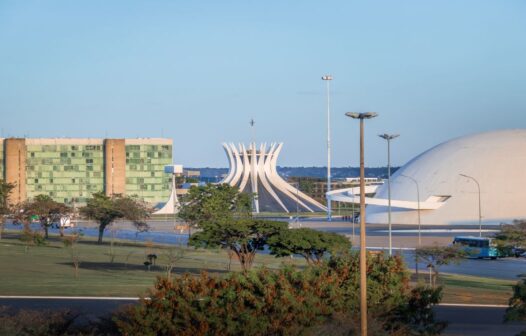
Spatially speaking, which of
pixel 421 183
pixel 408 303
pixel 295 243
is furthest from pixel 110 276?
pixel 421 183

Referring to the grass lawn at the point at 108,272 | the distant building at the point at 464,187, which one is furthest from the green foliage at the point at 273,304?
the distant building at the point at 464,187

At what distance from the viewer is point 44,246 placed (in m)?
61.6

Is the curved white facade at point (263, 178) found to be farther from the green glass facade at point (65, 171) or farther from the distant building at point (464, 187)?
the distant building at point (464, 187)

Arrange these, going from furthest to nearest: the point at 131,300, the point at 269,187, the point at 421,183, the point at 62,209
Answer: the point at 269,187 < the point at 421,183 < the point at 62,209 < the point at 131,300

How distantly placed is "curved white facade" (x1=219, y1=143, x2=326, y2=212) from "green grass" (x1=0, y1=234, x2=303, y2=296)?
215ft

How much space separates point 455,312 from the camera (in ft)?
97.2

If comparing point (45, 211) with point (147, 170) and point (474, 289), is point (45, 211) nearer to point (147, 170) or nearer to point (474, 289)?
point (474, 289)

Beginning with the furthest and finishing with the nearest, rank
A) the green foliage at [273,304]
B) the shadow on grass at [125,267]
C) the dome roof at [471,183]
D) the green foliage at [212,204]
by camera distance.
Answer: the dome roof at [471,183] → the green foliage at [212,204] → the shadow on grass at [125,267] → the green foliage at [273,304]

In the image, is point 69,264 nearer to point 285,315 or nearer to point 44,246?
point 44,246

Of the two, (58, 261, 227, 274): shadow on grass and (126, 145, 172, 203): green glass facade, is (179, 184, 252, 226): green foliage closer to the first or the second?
(58, 261, 227, 274): shadow on grass

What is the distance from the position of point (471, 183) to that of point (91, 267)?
57.4m

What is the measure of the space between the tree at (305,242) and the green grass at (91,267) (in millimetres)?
4233

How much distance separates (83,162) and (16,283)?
10264 centimetres

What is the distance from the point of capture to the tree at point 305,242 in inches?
1496
